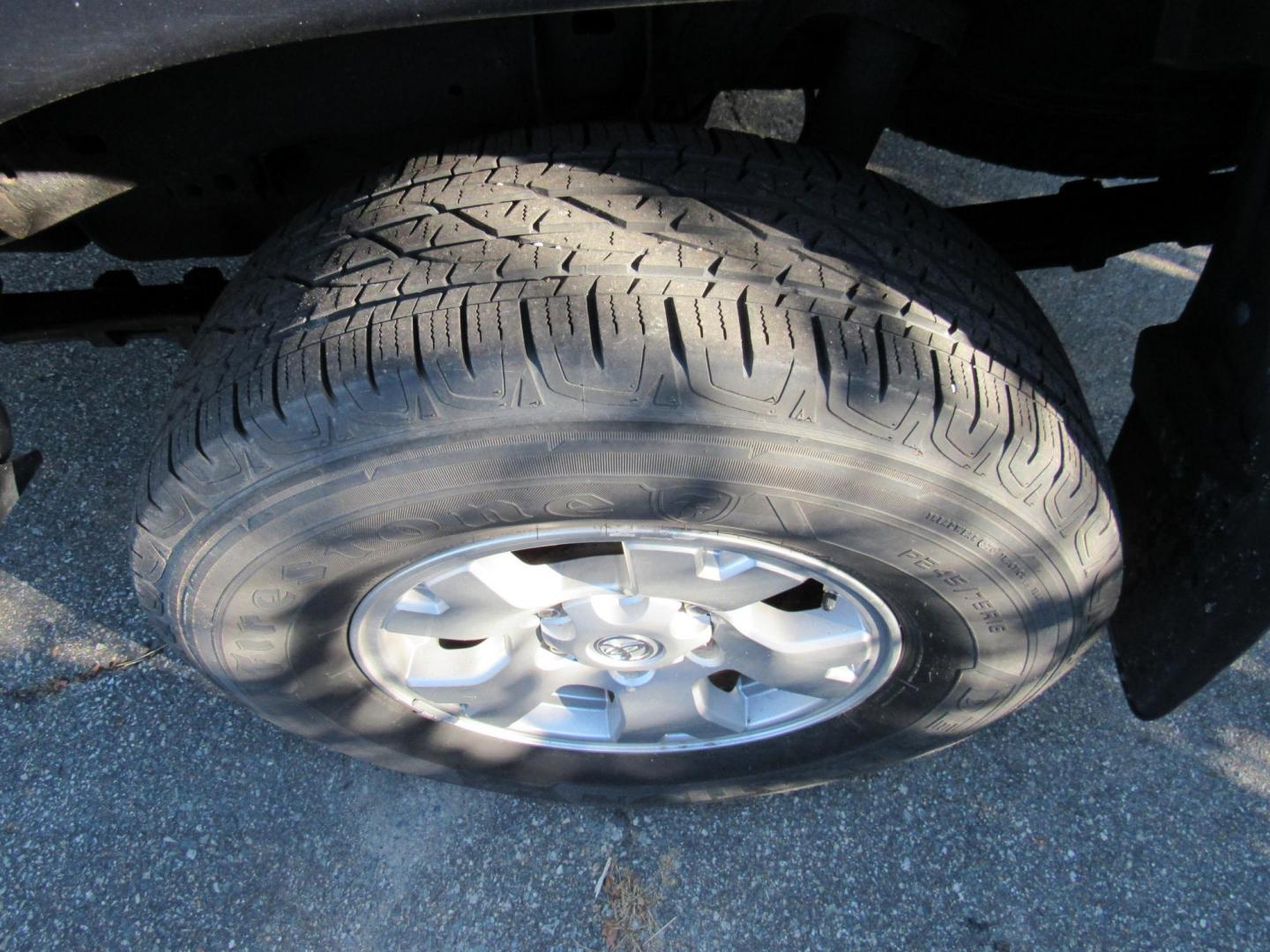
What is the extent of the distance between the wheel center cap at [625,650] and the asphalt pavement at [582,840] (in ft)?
1.80

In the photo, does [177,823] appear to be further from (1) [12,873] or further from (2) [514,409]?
(2) [514,409]

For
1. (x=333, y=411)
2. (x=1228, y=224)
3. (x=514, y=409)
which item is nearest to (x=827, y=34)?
(x=1228, y=224)

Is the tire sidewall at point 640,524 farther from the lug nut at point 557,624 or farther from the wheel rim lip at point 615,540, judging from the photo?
the lug nut at point 557,624

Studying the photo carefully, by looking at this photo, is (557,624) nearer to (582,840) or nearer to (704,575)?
(704,575)

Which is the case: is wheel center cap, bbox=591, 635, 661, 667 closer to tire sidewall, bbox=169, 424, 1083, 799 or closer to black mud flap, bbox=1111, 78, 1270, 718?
tire sidewall, bbox=169, 424, 1083, 799

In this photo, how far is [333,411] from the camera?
1.36 m

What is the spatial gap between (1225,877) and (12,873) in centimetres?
275

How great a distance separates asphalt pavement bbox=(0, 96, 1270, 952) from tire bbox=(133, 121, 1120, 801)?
2.26 ft

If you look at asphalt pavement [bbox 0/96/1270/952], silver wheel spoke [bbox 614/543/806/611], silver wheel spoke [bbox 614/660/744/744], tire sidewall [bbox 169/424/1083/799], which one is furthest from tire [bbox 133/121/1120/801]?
asphalt pavement [bbox 0/96/1270/952]

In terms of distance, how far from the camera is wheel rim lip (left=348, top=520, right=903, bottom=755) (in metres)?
1.55

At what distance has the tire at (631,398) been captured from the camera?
1.33m

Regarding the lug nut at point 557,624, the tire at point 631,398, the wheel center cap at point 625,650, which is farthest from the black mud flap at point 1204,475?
the lug nut at point 557,624

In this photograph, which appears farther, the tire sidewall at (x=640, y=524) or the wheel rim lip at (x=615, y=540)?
the wheel rim lip at (x=615, y=540)

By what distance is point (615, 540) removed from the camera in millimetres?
1584
